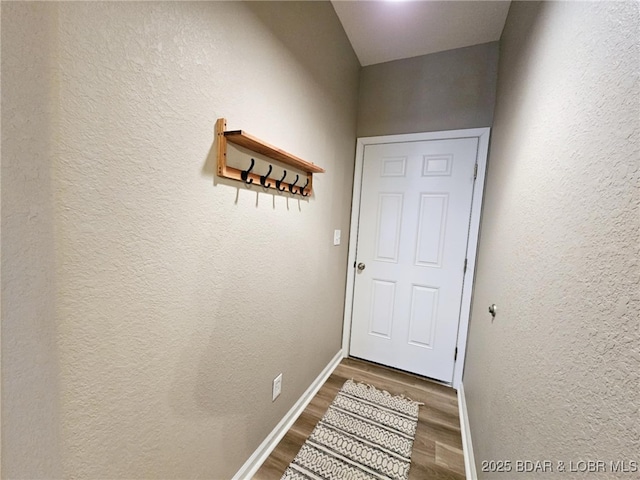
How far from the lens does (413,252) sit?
2117mm

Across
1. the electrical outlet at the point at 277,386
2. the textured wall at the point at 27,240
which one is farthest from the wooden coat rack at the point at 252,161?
the electrical outlet at the point at 277,386

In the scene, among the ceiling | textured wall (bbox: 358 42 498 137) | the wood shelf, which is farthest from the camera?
textured wall (bbox: 358 42 498 137)

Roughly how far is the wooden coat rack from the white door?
36.9 inches

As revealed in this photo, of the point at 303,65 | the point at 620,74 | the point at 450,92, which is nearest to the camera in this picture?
the point at 620,74

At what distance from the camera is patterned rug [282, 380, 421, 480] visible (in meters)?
1.32

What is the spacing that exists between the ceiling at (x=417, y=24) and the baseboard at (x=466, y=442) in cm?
251

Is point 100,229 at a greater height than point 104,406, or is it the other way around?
point 100,229

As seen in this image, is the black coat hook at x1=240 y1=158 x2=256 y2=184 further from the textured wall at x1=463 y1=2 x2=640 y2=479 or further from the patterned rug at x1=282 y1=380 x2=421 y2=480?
the patterned rug at x1=282 y1=380 x2=421 y2=480

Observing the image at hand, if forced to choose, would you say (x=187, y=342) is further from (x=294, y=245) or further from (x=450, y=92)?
(x=450, y=92)

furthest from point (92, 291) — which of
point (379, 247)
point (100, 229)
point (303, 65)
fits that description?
point (379, 247)

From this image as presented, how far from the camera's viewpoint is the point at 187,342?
89 cm

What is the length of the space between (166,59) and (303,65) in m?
0.87

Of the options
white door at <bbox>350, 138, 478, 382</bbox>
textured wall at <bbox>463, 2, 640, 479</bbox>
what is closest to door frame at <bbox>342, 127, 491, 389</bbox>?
white door at <bbox>350, 138, 478, 382</bbox>

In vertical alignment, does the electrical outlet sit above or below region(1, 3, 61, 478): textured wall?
below
